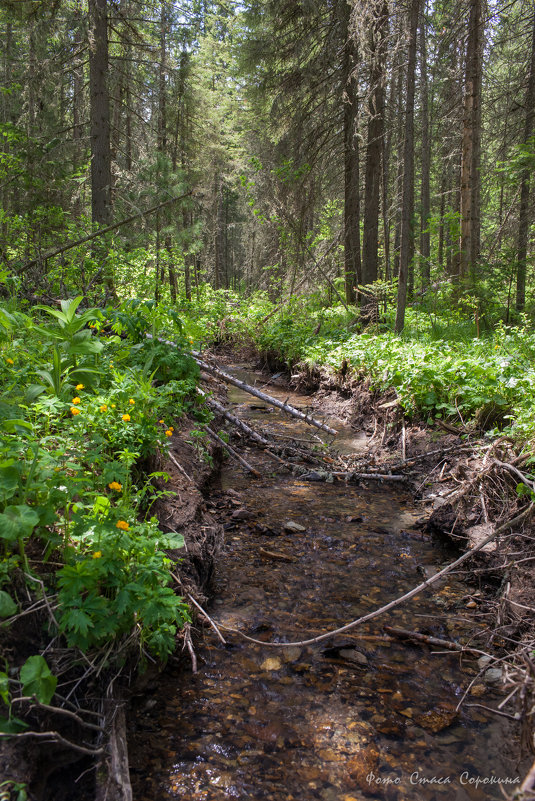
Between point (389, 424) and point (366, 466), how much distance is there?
97cm

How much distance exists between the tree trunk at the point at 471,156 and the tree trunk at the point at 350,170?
8.07ft

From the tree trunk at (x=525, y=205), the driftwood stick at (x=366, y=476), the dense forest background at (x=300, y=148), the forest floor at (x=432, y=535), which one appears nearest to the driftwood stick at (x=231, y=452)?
the forest floor at (x=432, y=535)

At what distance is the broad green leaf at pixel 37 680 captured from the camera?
181cm

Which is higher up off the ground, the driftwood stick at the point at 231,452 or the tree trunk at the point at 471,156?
the tree trunk at the point at 471,156

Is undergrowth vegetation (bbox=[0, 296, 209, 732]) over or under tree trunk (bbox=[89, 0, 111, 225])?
under

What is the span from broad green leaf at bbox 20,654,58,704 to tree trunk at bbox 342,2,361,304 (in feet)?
37.4

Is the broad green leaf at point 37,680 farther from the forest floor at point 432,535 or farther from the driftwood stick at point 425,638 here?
the driftwood stick at point 425,638

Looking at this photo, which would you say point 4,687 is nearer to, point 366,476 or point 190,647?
point 190,647

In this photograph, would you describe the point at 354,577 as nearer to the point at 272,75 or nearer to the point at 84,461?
the point at 84,461

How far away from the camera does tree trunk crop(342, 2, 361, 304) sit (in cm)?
1123

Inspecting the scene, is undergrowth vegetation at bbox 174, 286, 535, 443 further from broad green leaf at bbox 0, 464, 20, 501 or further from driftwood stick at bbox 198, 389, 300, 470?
broad green leaf at bbox 0, 464, 20, 501

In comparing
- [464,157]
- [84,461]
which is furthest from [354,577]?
[464,157]

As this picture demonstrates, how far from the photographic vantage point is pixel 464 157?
419 inches

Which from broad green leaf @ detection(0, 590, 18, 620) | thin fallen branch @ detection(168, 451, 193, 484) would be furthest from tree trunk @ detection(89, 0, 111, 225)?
broad green leaf @ detection(0, 590, 18, 620)
